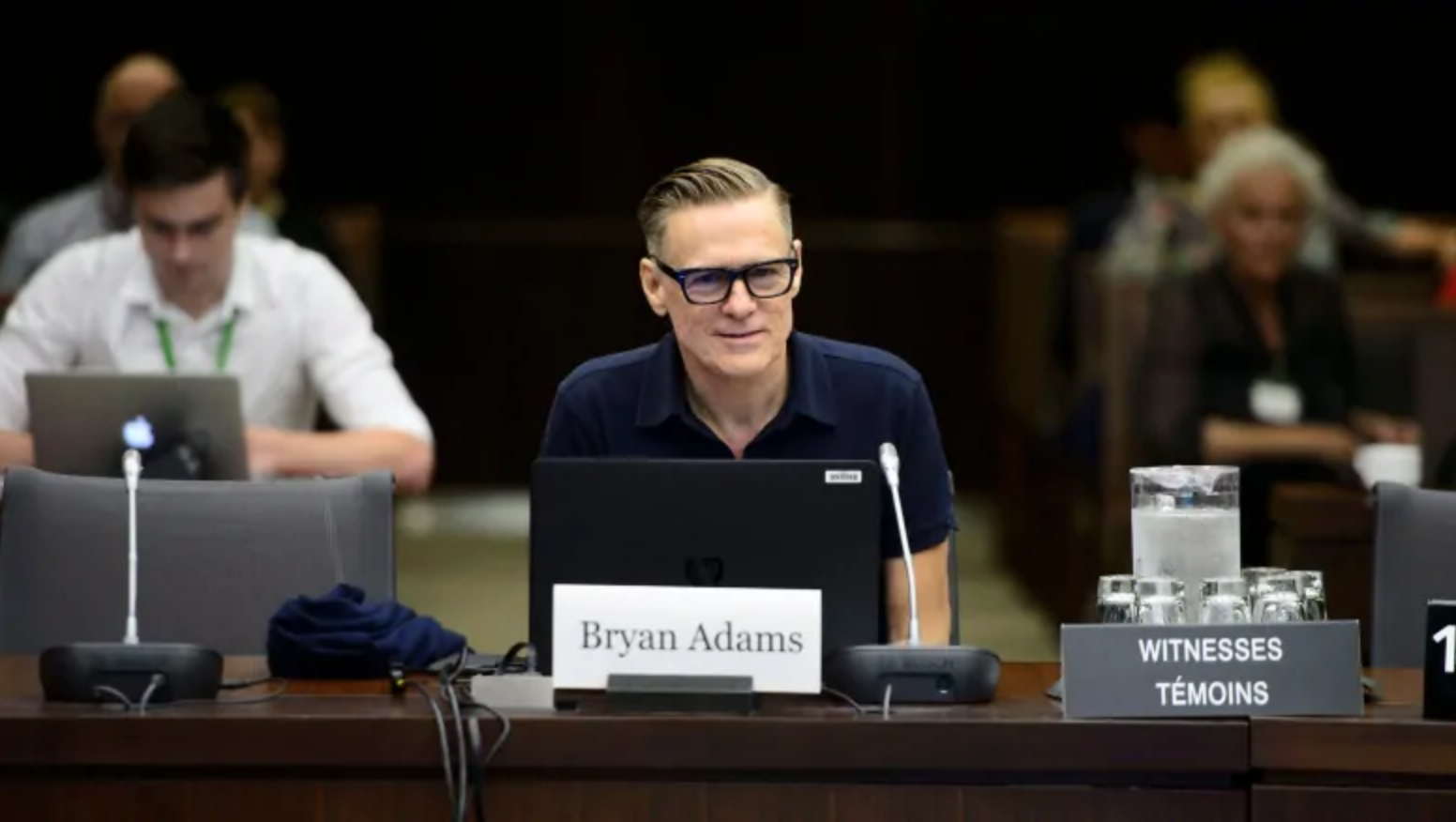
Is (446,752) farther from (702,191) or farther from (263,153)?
(263,153)

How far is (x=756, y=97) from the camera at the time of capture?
11.3m

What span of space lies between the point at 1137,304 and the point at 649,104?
14.7 ft

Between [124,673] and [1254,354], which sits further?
[1254,354]

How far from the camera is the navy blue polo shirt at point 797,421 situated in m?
3.64

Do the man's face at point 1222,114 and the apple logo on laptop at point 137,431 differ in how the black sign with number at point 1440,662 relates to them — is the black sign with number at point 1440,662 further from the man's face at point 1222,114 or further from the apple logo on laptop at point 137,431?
the man's face at point 1222,114

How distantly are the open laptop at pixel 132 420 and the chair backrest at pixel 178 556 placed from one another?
1.59 ft

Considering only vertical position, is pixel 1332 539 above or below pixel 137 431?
below

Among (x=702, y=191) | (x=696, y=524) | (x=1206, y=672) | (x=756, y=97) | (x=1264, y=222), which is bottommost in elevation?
(x=1206, y=672)

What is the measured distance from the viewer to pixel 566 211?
450 inches

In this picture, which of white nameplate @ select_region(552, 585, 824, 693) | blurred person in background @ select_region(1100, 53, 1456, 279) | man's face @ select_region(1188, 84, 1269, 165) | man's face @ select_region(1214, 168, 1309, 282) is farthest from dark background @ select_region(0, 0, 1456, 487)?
white nameplate @ select_region(552, 585, 824, 693)

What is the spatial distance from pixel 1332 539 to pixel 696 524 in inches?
113

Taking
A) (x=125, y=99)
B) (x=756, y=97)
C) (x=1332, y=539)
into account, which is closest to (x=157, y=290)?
(x=125, y=99)

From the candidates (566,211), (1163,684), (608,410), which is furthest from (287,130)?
(1163,684)

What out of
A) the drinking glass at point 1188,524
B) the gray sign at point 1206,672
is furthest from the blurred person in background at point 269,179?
the gray sign at point 1206,672
